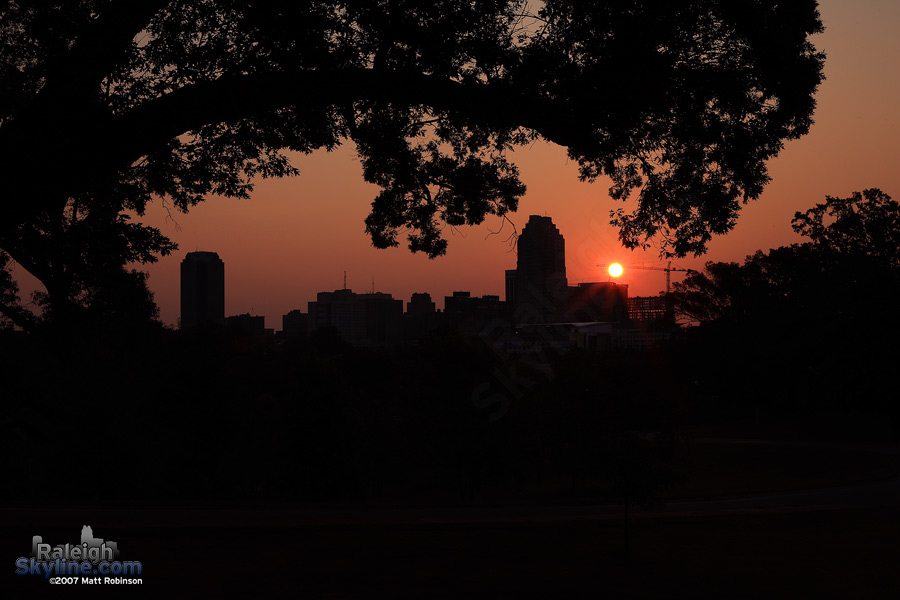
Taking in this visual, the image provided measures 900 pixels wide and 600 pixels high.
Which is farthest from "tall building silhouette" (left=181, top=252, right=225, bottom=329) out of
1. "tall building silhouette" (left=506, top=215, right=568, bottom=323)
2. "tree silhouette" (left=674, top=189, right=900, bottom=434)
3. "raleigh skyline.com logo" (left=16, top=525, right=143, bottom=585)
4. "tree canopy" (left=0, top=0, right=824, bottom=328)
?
"tree canopy" (left=0, top=0, right=824, bottom=328)

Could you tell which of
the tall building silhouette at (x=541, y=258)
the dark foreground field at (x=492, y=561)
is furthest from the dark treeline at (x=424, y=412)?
the tall building silhouette at (x=541, y=258)

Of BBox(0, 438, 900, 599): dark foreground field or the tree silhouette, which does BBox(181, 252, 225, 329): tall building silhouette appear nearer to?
the tree silhouette

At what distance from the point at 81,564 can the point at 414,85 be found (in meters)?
9.07

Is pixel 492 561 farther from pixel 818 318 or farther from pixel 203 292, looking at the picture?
pixel 203 292

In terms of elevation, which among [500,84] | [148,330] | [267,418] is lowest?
[267,418]

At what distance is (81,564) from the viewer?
1228 cm

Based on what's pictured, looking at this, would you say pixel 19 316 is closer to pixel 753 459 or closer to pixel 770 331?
pixel 753 459

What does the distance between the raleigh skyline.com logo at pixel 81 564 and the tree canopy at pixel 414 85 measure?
5.22 metres

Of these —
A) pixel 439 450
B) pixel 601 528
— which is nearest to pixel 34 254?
pixel 601 528

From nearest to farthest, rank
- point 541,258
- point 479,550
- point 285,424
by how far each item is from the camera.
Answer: point 479,550
point 541,258
point 285,424

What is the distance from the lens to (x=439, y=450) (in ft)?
127

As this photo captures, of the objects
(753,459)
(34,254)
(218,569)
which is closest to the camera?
(218,569)

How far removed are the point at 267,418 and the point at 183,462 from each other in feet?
33.5

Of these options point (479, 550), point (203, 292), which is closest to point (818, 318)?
point (479, 550)
